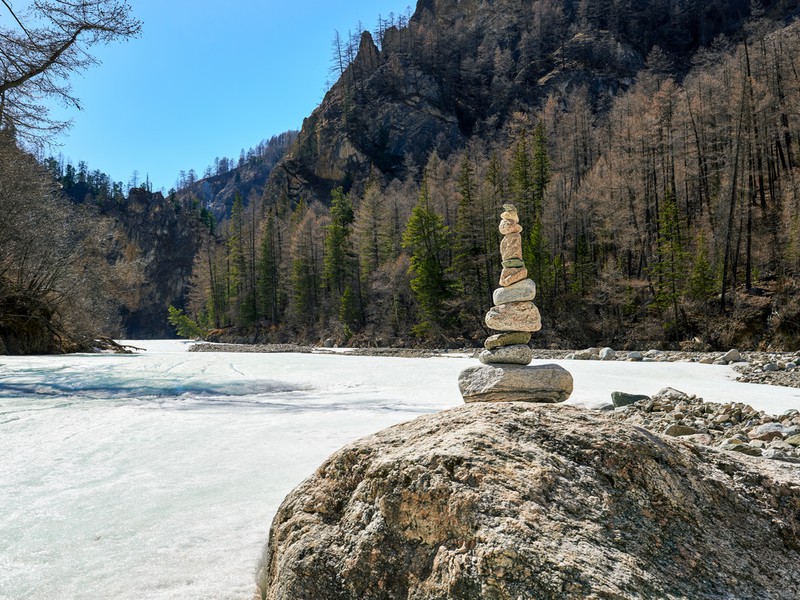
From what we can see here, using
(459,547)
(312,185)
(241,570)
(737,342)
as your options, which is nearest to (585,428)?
(459,547)

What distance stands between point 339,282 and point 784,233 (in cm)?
3526

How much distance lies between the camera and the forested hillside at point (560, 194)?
24.5 meters

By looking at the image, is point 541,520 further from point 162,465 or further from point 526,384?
point 526,384

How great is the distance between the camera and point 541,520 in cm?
147

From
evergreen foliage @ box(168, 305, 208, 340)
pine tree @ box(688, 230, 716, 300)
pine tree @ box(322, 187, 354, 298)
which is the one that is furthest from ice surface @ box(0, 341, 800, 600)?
evergreen foliage @ box(168, 305, 208, 340)

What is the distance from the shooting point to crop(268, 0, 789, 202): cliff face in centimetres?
6694

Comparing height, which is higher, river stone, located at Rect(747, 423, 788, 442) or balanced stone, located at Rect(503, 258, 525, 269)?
balanced stone, located at Rect(503, 258, 525, 269)

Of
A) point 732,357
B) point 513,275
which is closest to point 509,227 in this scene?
point 513,275

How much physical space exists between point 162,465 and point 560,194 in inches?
1398

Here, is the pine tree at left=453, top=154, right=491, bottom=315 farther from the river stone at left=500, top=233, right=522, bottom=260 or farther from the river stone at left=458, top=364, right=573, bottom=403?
the river stone at left=458, top=364, right=573, bottom=403

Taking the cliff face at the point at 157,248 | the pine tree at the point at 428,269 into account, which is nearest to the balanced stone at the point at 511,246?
the pine tree at the point at 428,269

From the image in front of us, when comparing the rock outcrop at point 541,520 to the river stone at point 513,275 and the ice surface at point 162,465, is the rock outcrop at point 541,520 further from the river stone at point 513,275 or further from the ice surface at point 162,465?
the river stone at point 513,275

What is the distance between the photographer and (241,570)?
243 centimetres

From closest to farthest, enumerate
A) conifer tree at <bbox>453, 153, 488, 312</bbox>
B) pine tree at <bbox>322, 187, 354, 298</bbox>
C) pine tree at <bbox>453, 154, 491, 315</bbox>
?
1. pine tree at <bbox>453, 154, 491, 315</bbox>
2. conifer tree at <bbox>453, 153, 488, 312</bbox>
3. pine tree at <bbox>322, 187, 354, 298</bbox>
